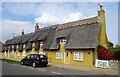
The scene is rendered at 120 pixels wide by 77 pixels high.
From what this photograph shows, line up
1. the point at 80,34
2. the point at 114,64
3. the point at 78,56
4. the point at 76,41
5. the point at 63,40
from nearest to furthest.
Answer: the point at 114,64, the point at 78,56, the point at 76,41, the point at 80,34, the point at 63,40

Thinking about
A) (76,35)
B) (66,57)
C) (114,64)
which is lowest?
(114,64)

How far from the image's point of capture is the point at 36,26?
4888 centimetres

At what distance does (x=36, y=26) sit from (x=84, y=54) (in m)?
24.3

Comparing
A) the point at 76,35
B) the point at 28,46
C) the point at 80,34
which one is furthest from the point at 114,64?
the point at 28,46

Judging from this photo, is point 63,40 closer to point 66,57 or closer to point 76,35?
point 66,57

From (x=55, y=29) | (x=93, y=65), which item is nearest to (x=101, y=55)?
(x=93, y=65)

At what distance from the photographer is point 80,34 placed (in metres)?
28.9

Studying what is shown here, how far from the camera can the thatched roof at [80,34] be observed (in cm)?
2628

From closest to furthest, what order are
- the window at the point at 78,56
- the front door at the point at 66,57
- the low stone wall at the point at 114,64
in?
1. the low stone wall at the point at 114,64
2. the window at the point at 78,56
3. the front door at the point at 66,57

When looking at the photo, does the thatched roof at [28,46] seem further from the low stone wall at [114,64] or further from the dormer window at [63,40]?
the low stone wall at [114,64]

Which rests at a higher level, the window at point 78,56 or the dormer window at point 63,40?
the dormer window at point 63,40

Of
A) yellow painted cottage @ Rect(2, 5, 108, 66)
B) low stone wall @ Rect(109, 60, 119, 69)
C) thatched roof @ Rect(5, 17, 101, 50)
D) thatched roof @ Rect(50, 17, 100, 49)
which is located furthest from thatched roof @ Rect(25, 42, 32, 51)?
low stone wall @ Rect(109, 60, 119, 69)

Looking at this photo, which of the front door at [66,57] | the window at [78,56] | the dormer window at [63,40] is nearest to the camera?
the window at [78,56]

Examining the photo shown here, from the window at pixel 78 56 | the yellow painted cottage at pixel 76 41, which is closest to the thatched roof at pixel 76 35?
the yellow painted cottage at pixel 76 41
